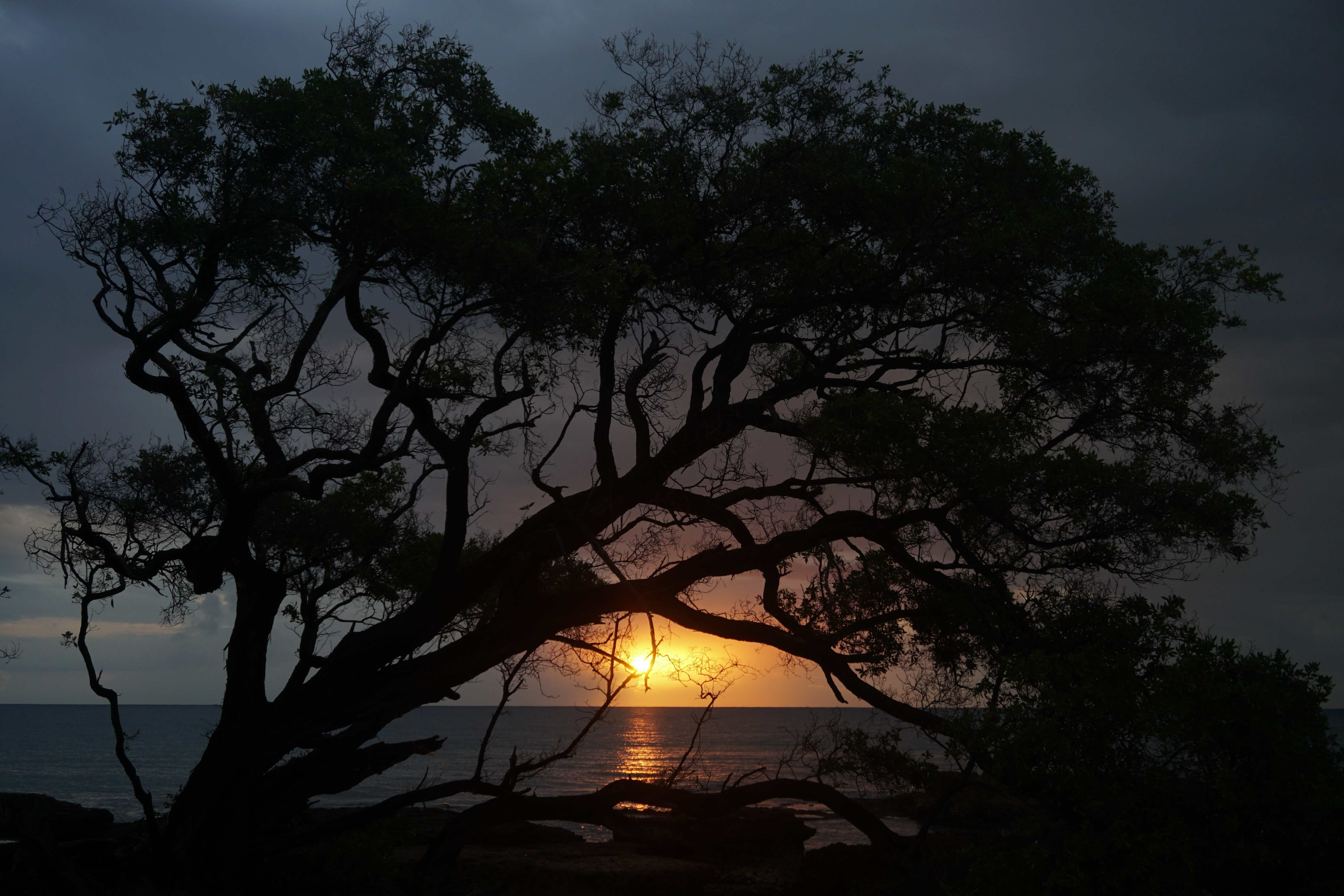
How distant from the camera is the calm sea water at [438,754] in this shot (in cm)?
4672

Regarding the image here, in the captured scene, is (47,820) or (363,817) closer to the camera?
(363,817)

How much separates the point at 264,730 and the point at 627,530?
4.97 meters

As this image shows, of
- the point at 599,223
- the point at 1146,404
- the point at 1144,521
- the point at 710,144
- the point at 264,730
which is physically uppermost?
the point at 710,144

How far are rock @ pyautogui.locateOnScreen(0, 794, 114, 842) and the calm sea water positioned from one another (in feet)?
6.62

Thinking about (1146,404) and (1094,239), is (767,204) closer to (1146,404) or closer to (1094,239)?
(1094,239)

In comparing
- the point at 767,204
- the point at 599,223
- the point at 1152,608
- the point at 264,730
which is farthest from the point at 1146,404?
the point at 264,730

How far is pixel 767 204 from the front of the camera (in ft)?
34.9

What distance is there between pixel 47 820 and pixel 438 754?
290ft

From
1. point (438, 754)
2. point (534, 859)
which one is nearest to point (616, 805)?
point (534, 859)

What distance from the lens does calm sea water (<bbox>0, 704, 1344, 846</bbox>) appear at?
153ft

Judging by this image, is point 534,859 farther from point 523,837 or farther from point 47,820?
point 47,820

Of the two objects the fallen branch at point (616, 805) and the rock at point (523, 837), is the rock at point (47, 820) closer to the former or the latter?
the fallen branch at point (616, 805)

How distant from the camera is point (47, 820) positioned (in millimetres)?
11336

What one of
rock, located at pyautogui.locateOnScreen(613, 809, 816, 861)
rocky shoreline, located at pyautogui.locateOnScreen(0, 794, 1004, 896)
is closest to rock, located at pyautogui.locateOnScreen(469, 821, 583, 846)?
rocky shoreline, located at pyautogui.locateOnScreen(0, 794, 1004, 896)
